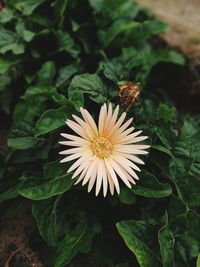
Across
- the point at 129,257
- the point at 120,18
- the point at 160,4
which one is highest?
the point at 160,4

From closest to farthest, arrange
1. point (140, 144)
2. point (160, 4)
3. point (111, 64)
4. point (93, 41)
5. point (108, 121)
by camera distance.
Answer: point (108, 121) < point (140, 144) < point (111, 64) < point (93, 41) < point (160, 4)

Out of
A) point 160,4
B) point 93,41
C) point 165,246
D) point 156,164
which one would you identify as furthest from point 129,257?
point 160,4

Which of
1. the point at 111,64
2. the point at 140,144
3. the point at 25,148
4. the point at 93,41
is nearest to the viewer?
the point at 140,144

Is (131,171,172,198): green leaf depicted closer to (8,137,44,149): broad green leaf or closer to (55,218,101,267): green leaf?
(55,218,101,267): green leaf

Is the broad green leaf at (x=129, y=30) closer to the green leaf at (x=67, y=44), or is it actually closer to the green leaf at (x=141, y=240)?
the green leaf at (x=67, y=44)

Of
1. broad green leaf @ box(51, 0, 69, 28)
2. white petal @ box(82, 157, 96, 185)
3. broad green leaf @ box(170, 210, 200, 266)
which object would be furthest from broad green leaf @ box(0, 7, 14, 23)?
broad green leaf @ box(170, 210, 200, 266)

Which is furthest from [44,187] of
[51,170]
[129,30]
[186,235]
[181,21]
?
[181,21]

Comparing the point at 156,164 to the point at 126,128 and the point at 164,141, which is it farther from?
the point at 126,128

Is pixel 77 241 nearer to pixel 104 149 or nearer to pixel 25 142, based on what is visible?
pixel 104 149

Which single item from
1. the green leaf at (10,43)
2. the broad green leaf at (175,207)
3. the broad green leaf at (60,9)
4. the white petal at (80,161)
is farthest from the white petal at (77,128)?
the broad green leaf at (60,9)
